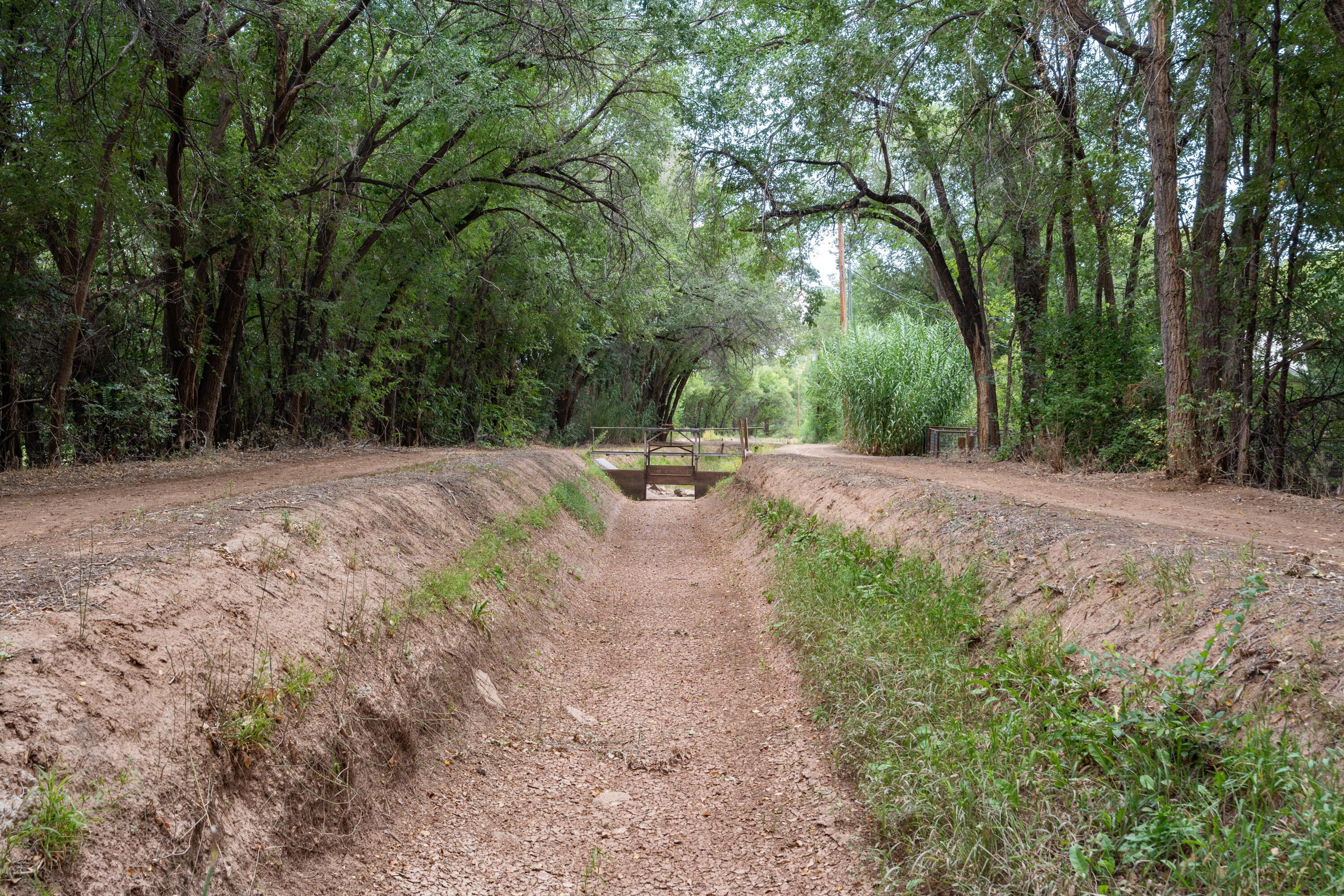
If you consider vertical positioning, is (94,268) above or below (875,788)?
above

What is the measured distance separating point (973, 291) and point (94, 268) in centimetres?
1530

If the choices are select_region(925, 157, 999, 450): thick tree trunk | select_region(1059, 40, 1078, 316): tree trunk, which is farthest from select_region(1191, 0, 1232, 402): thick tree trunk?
select_region(925, 157, 999, 450): thick tree trunk

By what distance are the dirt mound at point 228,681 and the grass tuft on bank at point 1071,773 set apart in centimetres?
234

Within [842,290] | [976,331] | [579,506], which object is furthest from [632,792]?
[842,290]

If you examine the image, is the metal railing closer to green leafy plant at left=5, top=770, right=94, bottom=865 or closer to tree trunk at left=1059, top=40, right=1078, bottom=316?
tree trunk at left=1059, top=40, right=1078, bottom=316

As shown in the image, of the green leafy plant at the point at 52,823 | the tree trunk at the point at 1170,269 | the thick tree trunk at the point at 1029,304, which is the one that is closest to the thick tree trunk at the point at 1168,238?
the tree trunk at the point at 1170,269

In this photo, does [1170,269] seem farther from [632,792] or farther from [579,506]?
[632,792]

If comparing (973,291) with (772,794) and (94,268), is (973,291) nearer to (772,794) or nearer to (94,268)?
(772,794)

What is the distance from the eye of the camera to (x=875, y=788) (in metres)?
3.64

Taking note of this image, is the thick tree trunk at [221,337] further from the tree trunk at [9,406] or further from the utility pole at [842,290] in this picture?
the utility pole at [842,290]

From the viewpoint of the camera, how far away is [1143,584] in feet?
12.9

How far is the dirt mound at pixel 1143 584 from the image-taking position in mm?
2932

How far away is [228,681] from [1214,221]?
1105 centimetres

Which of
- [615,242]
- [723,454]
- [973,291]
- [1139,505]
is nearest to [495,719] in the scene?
[1139,505]
